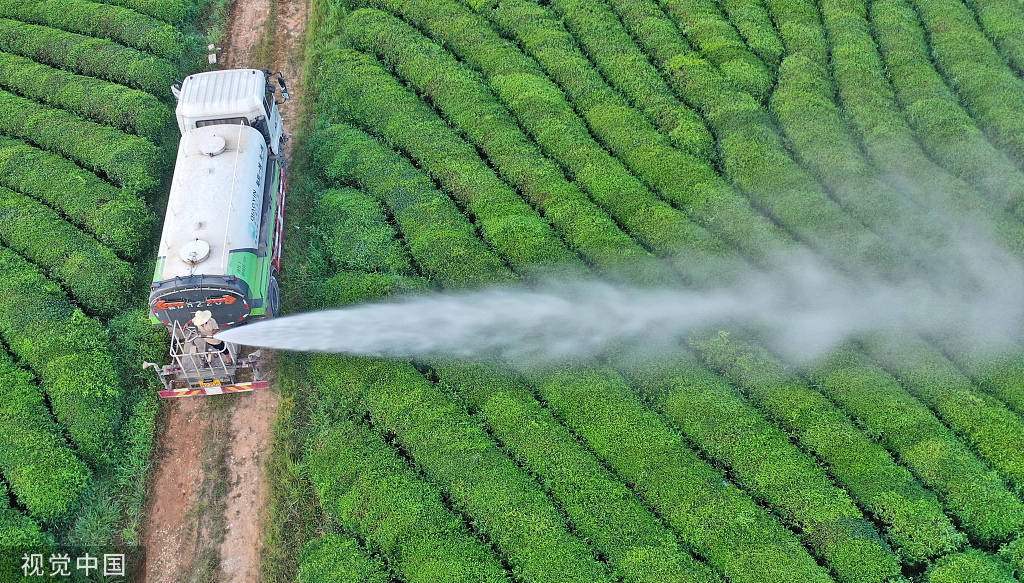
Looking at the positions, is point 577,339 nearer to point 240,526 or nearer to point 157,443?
point 240,526

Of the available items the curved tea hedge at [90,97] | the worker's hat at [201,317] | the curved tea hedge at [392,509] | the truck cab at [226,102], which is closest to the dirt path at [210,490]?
the curved tea hedge at [392,509]

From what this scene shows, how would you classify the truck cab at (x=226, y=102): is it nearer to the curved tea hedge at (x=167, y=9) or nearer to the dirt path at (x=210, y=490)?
the dirt path at (x=210, y=490)

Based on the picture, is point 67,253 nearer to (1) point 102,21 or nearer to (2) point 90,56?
(2) point 90,56

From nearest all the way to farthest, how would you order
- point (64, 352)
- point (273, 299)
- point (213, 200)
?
point (213, 200) < point (64, 352) < point (273, 299)

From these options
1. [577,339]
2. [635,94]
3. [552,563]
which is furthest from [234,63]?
[552,563]

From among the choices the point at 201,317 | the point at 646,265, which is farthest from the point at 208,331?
A: the point at 646,265
